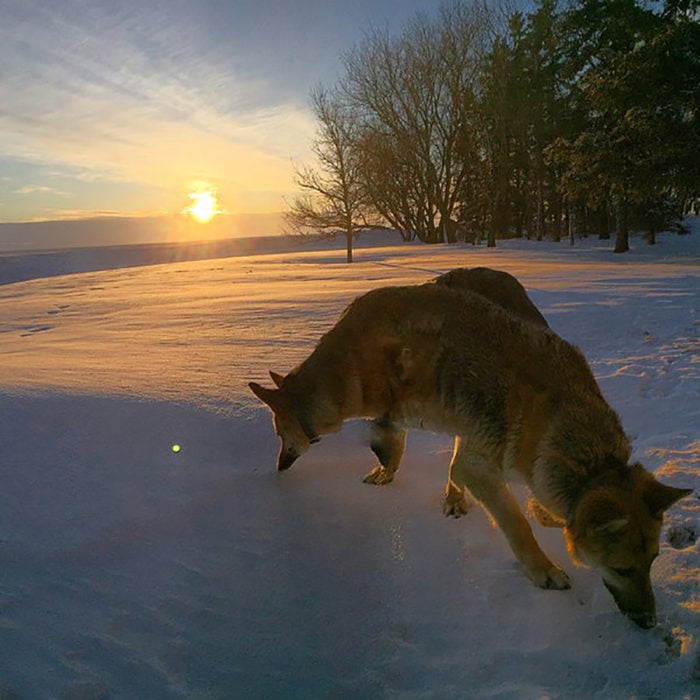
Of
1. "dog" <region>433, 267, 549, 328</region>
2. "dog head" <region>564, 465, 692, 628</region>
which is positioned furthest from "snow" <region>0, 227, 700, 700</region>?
"dog" <region>433, 267, 549, 328</region>

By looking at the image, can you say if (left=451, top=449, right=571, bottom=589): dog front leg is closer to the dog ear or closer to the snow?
the snow

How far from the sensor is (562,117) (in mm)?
37719

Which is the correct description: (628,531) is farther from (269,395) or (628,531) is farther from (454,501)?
(269,395)

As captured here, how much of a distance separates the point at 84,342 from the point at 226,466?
4869 millimetres

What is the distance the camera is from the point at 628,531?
2.43m

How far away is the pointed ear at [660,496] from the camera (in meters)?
2.40

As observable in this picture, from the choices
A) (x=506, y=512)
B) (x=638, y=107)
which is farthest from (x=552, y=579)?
(x=638, y=107)

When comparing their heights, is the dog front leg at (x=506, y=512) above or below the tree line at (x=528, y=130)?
below

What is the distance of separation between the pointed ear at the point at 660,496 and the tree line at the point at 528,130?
23624 millimetres

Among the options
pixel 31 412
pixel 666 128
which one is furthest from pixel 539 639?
pixel 666 128

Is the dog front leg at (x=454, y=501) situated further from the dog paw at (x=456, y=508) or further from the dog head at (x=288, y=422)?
the dog head at (x=288, y=422)

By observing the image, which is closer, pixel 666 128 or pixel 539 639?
pixel 539 639

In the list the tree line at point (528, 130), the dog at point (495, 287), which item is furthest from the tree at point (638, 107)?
the dog at point (495, 287)

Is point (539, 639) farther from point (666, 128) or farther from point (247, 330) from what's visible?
point (666, 128)
